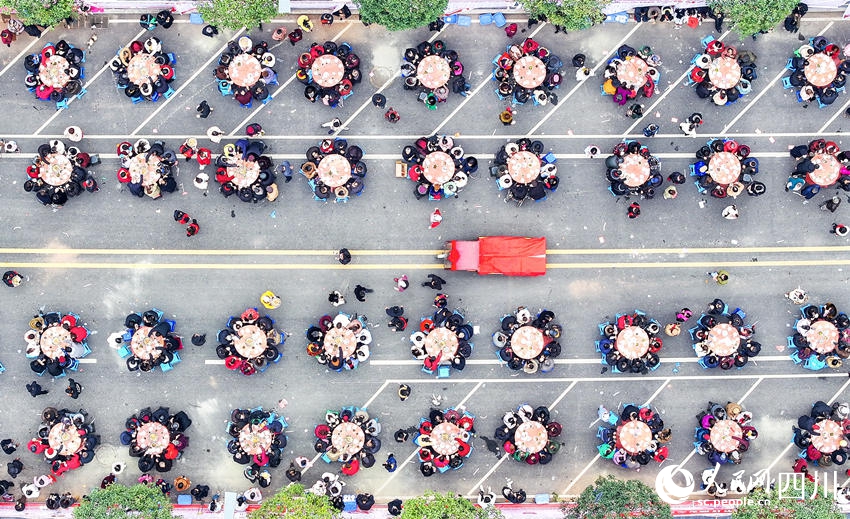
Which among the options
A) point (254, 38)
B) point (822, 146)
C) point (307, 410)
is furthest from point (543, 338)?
point (254, 38)

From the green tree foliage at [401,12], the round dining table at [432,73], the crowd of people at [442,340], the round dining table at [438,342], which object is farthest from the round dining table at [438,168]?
the round dining table at [438,342]

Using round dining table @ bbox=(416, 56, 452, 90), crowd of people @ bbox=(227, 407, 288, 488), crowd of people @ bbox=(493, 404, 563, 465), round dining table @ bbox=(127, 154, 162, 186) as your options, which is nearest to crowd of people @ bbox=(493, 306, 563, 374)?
crowd of people @ bbox=(493, 404, 563, 465)

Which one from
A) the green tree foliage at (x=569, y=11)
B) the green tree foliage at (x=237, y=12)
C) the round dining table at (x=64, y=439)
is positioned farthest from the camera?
the round dining table at (x=64, y=439)

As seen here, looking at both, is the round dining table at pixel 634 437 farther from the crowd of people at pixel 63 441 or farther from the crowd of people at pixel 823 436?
the crowd of people at pixel 63 441

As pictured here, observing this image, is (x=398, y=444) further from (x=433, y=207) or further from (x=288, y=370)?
(x=433, y=207)

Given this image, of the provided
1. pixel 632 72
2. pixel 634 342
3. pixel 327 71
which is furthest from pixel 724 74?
pixel 327 71

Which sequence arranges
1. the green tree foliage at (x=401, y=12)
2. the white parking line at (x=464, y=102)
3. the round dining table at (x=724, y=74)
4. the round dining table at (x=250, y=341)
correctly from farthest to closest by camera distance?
the white parking line at (x=464, y=102) < the round dining table at (x=724, y=74) < the round dining table at (x=250, y=341) < the green tree foliage at (x=401, y=12)

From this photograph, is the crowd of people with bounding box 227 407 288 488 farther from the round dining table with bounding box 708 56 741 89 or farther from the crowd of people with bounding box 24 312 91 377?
the round dining table with bounding box 708 56 741 89
